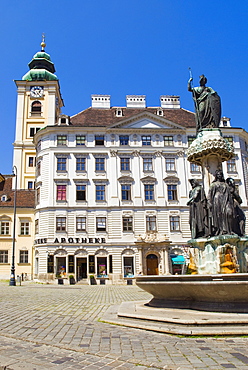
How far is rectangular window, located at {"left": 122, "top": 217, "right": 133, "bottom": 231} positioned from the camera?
38.8 meters

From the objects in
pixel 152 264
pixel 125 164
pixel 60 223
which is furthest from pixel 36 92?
pixel 152 264

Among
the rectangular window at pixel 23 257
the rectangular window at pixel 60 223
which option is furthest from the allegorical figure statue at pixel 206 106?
the rectangular window at pixel 23 257

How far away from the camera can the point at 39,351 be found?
614 centimetres

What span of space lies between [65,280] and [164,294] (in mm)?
28216

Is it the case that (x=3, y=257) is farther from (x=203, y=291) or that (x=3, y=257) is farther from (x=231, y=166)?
(x=203, y=291)

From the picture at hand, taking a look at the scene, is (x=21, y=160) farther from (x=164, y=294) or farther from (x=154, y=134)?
(x=164, y=294)

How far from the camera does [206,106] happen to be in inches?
539

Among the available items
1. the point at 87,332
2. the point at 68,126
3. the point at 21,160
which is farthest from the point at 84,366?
the point at 21,160

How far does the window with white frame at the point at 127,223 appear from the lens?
38.8 meters

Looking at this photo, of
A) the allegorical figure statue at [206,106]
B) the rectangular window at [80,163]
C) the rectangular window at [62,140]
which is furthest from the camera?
the rectangular window at [62,140]

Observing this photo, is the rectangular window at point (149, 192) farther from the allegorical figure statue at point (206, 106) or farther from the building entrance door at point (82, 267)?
the allegorical figure statue at point (206, 106)

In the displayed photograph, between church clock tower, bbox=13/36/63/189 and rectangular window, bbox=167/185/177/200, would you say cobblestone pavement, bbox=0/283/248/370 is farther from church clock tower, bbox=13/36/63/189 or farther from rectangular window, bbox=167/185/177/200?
church clock tower, bbox=13/36/63/189

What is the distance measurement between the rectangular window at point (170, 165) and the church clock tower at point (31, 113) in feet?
67.2

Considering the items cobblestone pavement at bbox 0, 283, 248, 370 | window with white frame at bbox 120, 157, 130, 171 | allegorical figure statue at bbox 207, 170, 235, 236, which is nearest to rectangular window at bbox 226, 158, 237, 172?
window with white frame at bbox 120, 157, 130, 171
